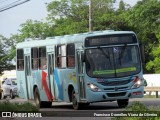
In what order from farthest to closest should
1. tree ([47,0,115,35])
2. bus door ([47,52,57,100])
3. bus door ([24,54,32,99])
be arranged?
tree ([47,0,115,35])
bus door ([24,54,32,99])
bus door ([47,52,57,100])

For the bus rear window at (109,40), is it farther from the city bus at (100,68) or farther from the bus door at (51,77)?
the bus door at (51,77)

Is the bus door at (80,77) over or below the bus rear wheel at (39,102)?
over

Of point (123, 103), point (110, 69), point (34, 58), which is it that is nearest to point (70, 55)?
point (110, 69)

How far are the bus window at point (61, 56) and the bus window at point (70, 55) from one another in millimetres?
460

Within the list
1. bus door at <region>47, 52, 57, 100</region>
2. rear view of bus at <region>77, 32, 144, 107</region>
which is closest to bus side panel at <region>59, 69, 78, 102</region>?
rear view of bus at <region>77, 32, 144, 107</region>

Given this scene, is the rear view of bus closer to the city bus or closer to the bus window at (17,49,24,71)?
the city bus

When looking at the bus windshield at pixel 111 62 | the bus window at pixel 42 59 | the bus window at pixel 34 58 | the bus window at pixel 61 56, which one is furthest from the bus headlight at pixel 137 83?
the bus window at pixel 34 58

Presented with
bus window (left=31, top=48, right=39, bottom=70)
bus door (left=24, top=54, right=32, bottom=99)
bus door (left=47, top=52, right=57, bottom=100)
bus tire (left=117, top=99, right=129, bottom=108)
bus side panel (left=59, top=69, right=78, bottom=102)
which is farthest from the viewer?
bus door (left=24, top=54, right=32, bottom=99)

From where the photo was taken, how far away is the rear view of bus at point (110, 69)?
25250 mm

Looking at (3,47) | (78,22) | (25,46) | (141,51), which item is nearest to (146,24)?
(78,22)

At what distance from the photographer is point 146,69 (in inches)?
3000

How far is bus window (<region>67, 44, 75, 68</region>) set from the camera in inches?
1047

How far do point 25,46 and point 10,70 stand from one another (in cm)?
6868

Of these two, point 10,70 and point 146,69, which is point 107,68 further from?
point 10,70
